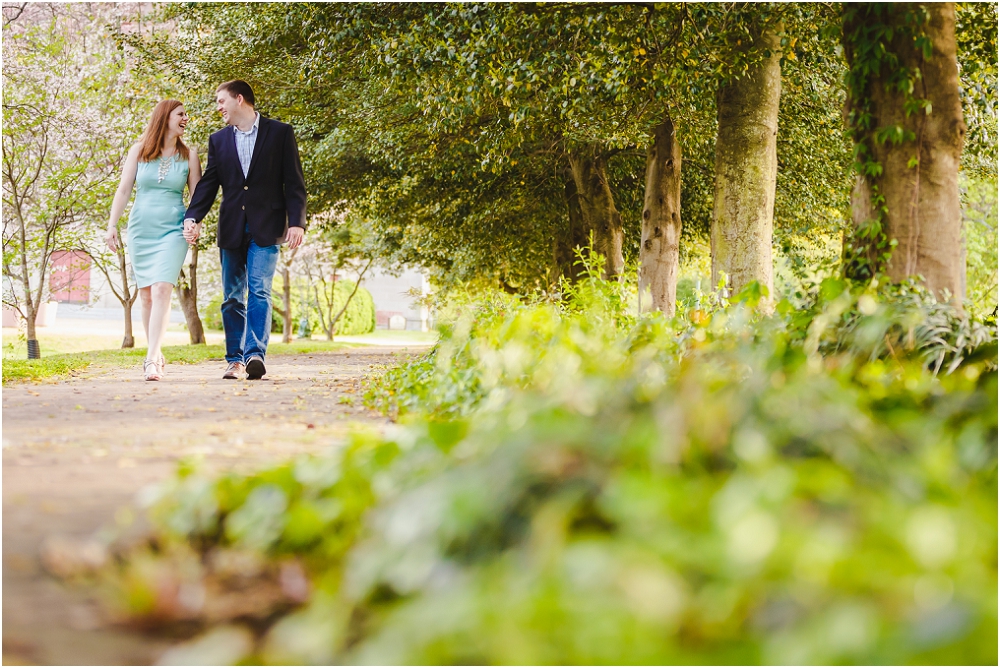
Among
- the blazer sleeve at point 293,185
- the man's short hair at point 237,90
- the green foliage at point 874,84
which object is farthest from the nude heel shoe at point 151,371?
the green foliage at point 874,84

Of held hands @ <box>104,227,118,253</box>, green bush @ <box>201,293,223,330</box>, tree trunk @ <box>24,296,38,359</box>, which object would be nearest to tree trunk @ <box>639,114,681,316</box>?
held hands @ <box>104,227,118,253</box>

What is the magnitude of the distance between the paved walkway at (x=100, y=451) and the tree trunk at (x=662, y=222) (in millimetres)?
5827

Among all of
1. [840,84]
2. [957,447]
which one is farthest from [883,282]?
[840,84]

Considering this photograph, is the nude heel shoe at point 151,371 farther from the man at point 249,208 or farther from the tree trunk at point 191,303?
the tree trunk at point 191,303

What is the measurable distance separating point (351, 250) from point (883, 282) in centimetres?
2136

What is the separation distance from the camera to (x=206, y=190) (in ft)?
22.0

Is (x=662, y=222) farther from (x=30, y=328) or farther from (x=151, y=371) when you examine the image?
(x=30, y=328)

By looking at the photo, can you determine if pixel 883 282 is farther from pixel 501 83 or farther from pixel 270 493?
pixel 501 83

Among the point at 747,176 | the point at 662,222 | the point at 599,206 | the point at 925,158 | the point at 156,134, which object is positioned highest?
the point at 599,206

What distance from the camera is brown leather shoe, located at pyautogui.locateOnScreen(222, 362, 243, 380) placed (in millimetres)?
Answer: 6404

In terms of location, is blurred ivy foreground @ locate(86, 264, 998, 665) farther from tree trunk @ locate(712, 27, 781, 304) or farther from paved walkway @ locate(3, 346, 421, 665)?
tree trunk @ locate(712, 27, 781, 304)

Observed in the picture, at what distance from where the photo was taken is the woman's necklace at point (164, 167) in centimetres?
650

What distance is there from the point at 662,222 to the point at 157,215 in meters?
6.82

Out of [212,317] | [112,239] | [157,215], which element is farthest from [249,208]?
[212,317]
